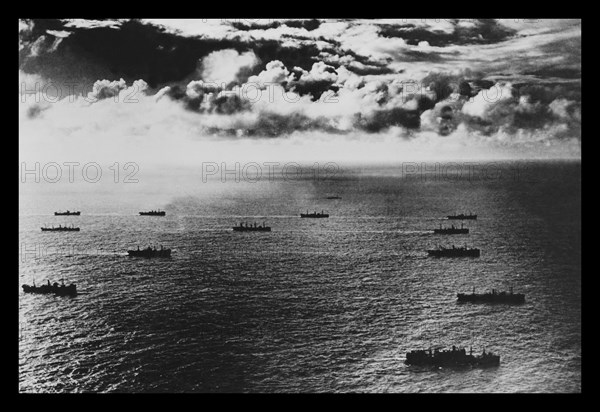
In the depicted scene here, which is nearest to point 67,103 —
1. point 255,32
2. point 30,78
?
point 30,78

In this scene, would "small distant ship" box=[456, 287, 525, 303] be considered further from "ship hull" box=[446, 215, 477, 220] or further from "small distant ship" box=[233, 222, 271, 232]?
"small distant ship" box=[233, 222, 271, 232]

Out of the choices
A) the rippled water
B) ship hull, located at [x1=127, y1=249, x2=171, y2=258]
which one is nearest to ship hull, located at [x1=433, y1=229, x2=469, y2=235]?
the rippled water

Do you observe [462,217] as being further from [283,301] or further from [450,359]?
[450,359]

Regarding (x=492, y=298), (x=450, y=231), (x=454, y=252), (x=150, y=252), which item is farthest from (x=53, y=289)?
(x=450, y=231)

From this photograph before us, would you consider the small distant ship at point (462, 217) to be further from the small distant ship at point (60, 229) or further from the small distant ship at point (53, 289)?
the small distant ship at point (60, 229)

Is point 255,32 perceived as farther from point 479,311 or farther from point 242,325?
point 479,311
